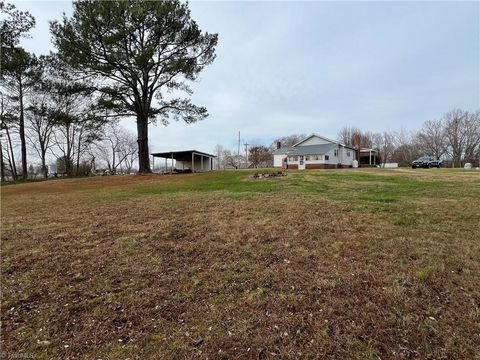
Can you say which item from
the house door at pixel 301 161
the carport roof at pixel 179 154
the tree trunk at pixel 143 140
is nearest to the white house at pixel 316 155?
the house door at pixel 301 161

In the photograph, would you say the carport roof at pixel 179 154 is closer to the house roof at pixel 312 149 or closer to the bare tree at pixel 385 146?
the house roof at pixel 312 149

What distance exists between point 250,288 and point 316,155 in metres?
30.6

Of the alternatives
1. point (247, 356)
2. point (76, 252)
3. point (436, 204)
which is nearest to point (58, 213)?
point (76, 252)

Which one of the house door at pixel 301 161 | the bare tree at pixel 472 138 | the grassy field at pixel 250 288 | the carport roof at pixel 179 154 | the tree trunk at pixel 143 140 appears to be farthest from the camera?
the bare tree at pixel 472 138

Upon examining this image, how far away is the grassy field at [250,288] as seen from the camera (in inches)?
87.7

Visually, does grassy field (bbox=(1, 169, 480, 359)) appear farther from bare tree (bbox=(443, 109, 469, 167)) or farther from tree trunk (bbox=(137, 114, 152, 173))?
bare tree (bbox=(443, 109, 469, 167))

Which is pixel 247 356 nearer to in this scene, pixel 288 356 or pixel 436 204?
pixel 288 356

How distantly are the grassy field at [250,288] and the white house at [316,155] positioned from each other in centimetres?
2676

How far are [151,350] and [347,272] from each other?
2360 mm

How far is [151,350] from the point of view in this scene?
2186 mm

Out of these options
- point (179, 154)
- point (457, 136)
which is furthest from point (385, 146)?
point (179, 154)

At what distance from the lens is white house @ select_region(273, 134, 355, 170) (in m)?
31.8

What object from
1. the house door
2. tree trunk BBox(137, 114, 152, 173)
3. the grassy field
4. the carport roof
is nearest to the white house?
the house door

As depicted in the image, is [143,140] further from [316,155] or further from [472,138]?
[472,138]
